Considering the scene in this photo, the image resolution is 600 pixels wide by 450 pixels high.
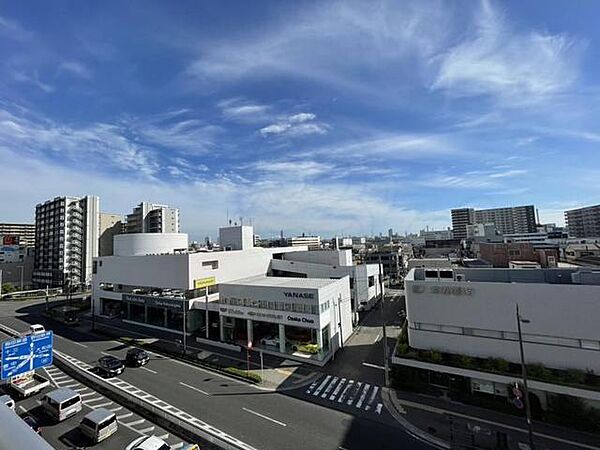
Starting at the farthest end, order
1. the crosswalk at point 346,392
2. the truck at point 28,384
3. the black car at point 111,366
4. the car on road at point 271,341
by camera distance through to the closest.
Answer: the car on road at point 271,341, the black car at point 111,366, the truck at point 28,384, the crosswalk at point 346,392

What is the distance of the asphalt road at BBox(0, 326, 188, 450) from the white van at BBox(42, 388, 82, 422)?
0.39 m

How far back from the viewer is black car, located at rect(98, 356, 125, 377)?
1129 inches

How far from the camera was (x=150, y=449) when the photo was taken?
1681cm

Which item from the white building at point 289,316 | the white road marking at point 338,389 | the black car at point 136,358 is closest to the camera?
the white road marking at point 338,389

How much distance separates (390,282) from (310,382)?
61388mm

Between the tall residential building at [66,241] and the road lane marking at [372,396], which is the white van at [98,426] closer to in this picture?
the road lane marking at [372,396]

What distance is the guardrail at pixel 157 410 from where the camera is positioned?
1883cm

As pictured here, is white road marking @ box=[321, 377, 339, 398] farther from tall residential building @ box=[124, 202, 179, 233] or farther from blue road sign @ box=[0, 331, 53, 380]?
tall residential building @ box=[124, 202, 179, 233]

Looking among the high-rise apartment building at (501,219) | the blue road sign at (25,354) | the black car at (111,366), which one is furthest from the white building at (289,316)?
the high-rise apartment building at (501,219)

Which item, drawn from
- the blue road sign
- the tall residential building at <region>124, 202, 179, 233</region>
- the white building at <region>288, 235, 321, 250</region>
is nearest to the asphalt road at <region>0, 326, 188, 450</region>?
the blue road sign

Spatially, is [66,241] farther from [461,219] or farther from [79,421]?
[461,219]

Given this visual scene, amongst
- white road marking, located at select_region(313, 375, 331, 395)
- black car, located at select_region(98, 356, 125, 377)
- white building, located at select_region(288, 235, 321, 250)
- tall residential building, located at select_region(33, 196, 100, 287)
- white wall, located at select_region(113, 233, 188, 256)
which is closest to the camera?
white road marking, located at select_region(313, 375, 331, 395)

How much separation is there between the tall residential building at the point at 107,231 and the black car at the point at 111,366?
77.3 metres

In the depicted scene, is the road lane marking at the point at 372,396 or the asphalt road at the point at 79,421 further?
the road lane marking at the point at 372,396
